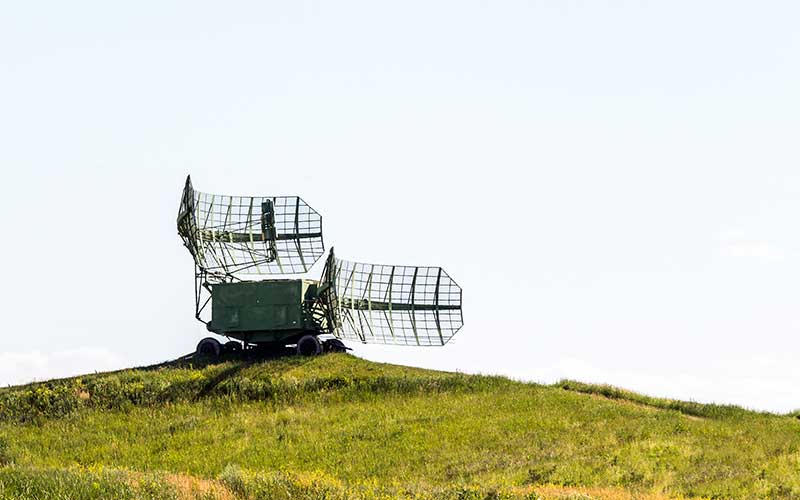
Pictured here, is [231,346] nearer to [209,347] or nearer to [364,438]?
[209,347]

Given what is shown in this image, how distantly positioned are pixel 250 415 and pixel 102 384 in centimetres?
832

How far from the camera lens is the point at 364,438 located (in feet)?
165

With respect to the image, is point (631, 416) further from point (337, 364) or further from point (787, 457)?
point (337, 364)

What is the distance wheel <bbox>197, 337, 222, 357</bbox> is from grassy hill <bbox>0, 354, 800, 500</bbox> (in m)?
1.27

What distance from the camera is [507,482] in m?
42.4

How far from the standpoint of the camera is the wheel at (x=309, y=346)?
61.8m

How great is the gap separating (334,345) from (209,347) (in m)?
6.15

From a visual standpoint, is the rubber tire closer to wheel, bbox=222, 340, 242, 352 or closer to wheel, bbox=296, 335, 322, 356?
wheel, bbox=296, 335, 322, 356

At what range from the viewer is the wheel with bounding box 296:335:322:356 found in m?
61.8

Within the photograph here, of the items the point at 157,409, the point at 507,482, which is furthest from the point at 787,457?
the point at 157,409

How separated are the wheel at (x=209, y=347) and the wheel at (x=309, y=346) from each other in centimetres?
431

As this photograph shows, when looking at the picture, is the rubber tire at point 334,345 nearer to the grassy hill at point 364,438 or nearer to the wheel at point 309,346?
the wheel at point 309,346

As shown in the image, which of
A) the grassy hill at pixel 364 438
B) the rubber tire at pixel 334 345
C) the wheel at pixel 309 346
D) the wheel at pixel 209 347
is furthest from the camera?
the wheel at pixel 209 347

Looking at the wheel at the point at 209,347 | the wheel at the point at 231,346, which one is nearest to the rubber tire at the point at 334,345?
the wheel at the point at 231,346
